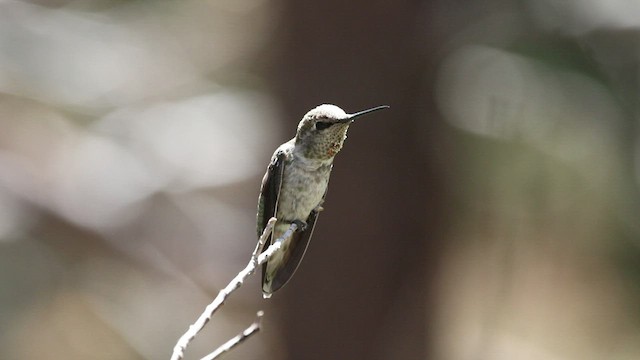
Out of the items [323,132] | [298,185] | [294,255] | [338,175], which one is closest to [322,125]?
[323,132]

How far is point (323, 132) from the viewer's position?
2.22 metres

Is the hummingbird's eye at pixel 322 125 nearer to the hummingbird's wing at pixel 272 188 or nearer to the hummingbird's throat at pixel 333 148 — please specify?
the hummingbird's throat at pixel 333 148

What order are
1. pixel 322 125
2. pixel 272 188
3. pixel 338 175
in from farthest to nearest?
pixel 338 175
pixel 272 188
pixel 322 125

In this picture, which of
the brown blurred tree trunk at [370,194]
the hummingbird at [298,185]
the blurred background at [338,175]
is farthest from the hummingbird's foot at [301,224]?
the brown blurred tree trunk at [370,194]

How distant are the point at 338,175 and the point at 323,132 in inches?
101

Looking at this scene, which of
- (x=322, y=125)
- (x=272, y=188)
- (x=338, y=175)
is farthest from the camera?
(x=338, y=175)

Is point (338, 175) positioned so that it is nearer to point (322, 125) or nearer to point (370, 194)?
point (370, 194)

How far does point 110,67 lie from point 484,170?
3.50m

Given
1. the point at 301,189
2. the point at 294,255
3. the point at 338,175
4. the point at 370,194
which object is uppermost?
the point at 338,175

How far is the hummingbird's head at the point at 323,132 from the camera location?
2201 millimetres

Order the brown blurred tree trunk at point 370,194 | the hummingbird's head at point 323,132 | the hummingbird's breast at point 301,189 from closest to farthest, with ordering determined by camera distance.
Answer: the hummingbird's head at point 323,132, the hummingbird's breast at point 301,189, the brown blurred tree trunk at point 370,194

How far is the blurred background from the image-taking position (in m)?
4.93

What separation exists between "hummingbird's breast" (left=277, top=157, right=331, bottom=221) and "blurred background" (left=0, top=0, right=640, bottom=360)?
79 cm

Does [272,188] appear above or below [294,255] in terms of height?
above
